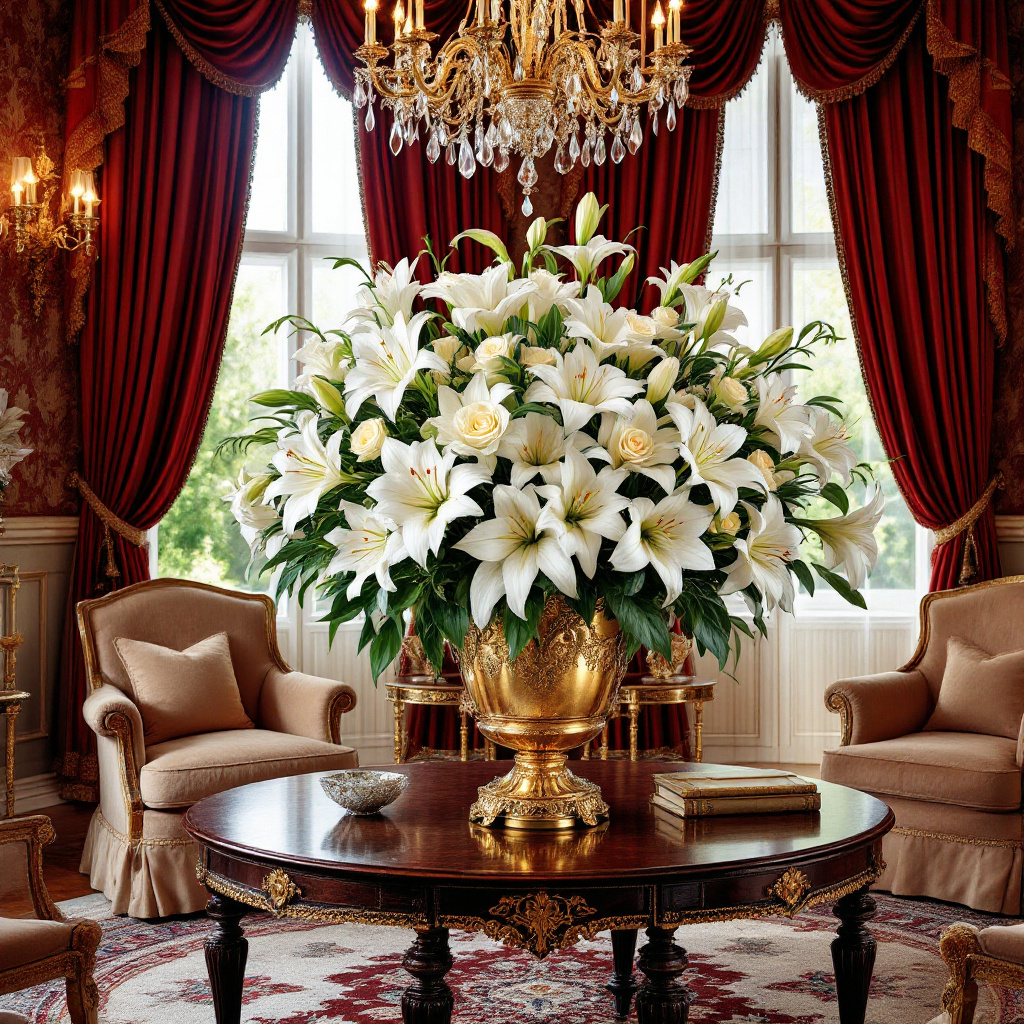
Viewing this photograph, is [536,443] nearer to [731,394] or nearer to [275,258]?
[731,394]

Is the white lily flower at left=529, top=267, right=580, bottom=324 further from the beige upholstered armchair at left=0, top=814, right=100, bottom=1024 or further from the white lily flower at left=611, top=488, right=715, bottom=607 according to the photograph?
the beige upholstered armchair at left=0, top=814, right=100, bottom=1024

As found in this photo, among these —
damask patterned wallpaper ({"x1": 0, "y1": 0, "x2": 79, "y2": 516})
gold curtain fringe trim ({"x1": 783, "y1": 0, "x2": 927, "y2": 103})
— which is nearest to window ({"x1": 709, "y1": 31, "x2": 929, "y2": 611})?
gold curtain fringe trim ({"x1": 783, "y1": 0, "x2": 927, "y2": 103})

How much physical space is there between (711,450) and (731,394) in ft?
0.52

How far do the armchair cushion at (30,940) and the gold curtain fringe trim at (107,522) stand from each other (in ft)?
9.98

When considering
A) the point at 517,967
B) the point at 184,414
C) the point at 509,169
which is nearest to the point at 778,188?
the point at 509,169

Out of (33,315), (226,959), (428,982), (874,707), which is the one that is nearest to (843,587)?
(428,982)

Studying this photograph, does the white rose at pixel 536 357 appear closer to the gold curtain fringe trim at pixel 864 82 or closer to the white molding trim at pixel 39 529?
the white molding trim at pixel 39 529

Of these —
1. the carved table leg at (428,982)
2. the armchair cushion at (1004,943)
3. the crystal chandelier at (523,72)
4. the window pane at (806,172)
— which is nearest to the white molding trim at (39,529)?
the crystal chandelier at (523,72)

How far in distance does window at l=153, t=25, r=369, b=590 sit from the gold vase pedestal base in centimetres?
379

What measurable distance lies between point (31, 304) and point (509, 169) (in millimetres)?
2260

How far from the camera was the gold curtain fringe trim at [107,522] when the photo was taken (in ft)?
17.5

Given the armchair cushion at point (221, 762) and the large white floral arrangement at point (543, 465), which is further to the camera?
the armchair cushion at point (221, 762)

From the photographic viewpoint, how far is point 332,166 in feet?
19.7

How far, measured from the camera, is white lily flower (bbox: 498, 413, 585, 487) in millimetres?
1944
